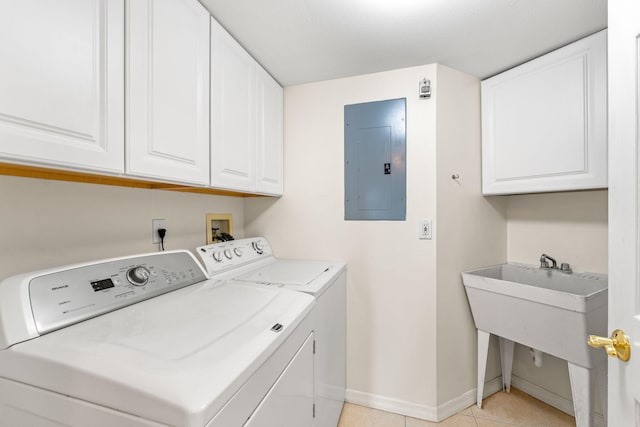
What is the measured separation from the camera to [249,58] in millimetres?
1592

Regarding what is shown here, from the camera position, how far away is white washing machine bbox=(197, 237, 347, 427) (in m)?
1.29

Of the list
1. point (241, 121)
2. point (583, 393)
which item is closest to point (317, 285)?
point (241, 121)

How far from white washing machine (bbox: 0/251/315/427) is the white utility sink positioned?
133 centimetres

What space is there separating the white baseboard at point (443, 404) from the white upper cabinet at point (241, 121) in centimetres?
162

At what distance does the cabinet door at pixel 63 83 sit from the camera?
62 centimetres

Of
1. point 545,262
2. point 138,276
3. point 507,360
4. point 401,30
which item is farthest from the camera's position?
point 507,360

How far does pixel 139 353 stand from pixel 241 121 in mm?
1216

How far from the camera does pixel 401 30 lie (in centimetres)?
143

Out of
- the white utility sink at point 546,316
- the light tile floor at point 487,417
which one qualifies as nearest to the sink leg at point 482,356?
the white utility sink at point 546,316

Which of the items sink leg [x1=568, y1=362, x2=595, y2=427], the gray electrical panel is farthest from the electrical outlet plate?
sink leg [x1=568, y1=362, x2=595, y2=427]

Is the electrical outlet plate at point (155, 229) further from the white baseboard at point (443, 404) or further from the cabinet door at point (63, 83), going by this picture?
the white baseboard at point (443, 404)

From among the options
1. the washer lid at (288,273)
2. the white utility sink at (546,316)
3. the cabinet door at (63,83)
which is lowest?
the white utility sink at (546,316)

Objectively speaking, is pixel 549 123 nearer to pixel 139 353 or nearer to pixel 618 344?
pixel 618 344

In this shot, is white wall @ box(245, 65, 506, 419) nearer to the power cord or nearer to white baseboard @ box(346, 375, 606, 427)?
white baseboard @ box(346, 375, 606, 427)
